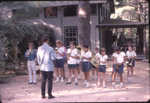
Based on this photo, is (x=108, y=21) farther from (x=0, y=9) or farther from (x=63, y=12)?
(x=0, y=9)

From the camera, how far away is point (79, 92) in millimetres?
7375

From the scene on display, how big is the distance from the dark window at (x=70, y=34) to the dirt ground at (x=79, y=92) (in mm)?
9147

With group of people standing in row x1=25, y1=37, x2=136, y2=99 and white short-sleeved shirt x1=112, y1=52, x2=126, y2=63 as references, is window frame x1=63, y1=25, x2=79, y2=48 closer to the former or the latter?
group of people standing in row x1=25, y1=37, x2=136, y2=99

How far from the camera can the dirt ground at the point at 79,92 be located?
6564 millimetres

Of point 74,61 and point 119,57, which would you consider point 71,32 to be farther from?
point 119,57

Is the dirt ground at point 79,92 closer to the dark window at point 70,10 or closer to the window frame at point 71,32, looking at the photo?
the window frame at point 71,32

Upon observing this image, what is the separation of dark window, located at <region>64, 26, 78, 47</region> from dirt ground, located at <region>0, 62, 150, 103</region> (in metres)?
9.15

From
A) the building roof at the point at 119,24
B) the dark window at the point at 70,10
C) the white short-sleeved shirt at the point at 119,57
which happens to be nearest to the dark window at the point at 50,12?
the dark window at the point at 70,10

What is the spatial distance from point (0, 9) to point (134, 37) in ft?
37.9

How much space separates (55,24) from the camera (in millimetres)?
18688

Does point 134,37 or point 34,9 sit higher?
point 34,9

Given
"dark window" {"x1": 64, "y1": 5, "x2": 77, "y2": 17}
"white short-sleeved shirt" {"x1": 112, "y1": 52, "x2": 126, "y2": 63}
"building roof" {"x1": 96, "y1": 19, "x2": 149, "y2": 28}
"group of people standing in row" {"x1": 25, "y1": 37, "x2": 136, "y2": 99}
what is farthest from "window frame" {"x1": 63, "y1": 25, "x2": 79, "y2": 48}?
"white short-sleeved shirt" {"x1": 112, "y1": 52, "x2": 126, "y2": 63}

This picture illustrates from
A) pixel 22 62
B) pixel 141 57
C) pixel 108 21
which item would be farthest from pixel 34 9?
pixel 141 57

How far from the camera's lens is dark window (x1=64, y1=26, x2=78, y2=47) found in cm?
1803
